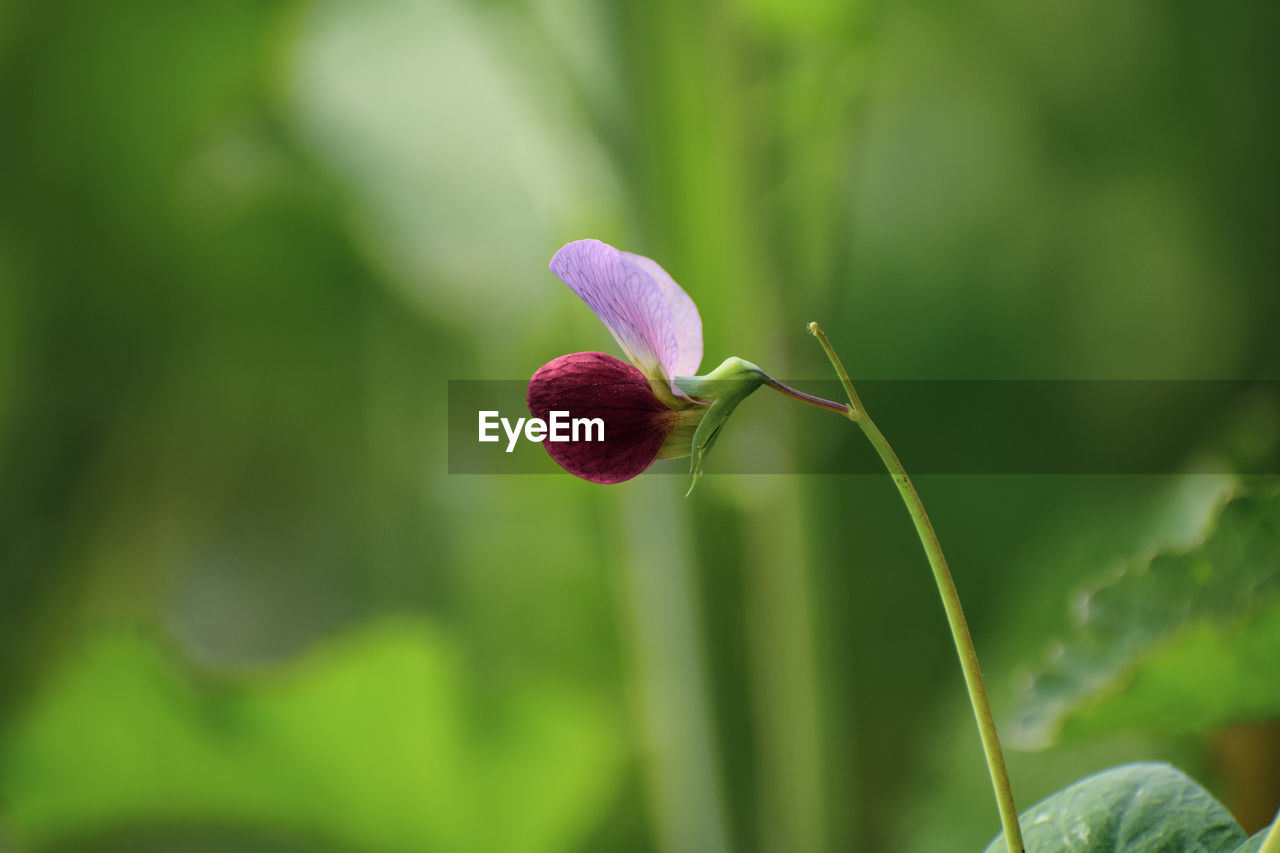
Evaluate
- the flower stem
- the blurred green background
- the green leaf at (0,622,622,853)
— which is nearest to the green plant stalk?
the flower stem

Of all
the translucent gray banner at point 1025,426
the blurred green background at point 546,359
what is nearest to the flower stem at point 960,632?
the blurred green background at point 546,359

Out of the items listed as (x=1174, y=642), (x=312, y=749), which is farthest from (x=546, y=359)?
(x=1174, y=642)

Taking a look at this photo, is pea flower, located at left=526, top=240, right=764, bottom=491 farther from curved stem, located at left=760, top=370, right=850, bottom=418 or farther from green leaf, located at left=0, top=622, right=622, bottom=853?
green leaf, located at left=0, top=622, right=622, bottom=853

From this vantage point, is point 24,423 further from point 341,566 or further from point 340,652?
point 340,652

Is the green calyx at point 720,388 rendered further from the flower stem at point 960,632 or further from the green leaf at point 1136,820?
the green leaf at point 1136,820

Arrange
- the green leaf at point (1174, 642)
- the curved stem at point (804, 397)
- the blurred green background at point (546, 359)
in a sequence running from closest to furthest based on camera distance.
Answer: the curved stem at point (804, 397)
the green leaf at point (1174, 642)
the blurred green background at point (546, 359)

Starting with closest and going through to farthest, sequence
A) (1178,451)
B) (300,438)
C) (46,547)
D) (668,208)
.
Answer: (668,208) → (1178,451) → (46,547) → (300,438)

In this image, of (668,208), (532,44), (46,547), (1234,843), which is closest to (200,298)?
(46,547)
